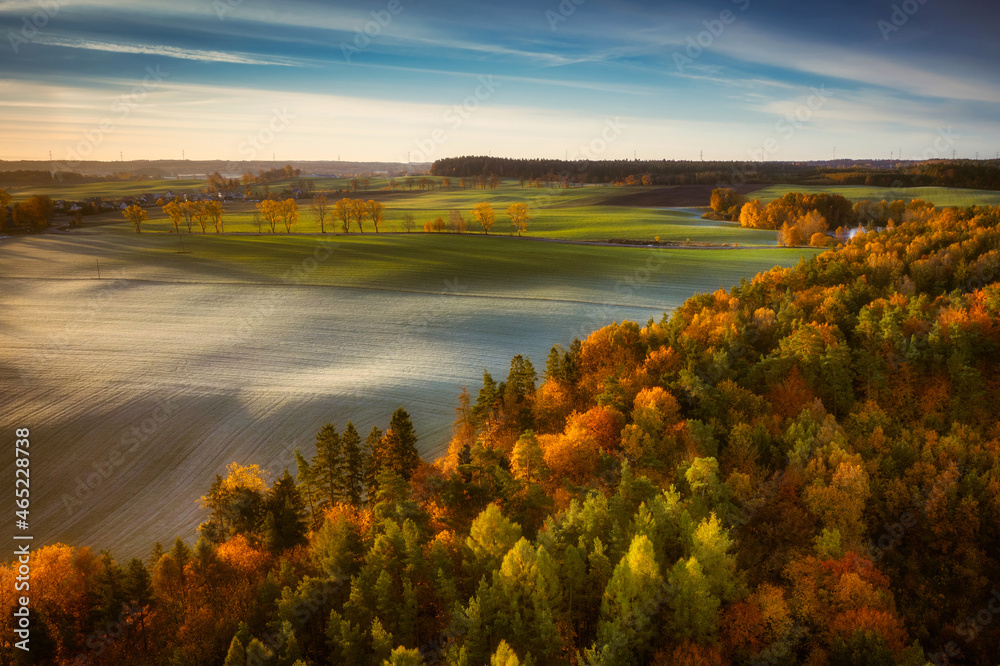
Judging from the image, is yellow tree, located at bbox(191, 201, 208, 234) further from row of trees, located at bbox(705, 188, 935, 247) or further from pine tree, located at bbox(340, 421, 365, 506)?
row of trees, located at bbox(705, 188, 935, 247)

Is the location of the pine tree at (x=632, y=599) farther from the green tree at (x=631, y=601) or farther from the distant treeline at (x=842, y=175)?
the distant treeline at (x=842, y=175)

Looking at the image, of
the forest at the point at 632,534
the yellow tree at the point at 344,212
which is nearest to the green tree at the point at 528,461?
the forest at the point at 632,534

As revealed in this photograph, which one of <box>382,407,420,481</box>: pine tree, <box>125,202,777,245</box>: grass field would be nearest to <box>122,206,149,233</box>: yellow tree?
<box>125,202,777,245</box>: grass field

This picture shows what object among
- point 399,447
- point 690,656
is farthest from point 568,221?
point 690,656

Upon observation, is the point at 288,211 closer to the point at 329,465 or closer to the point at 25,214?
the point at 25,214

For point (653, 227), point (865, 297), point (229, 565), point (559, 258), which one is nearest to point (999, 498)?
point (865, 297)

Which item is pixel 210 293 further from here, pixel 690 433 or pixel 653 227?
pixel 653 227
